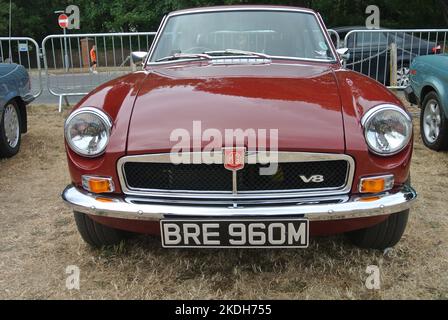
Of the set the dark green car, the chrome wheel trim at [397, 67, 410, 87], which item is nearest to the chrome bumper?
the dark green car

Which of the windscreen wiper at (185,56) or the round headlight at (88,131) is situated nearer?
the round headlight at (88,131)

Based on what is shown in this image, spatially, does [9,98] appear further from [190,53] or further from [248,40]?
[248,40]

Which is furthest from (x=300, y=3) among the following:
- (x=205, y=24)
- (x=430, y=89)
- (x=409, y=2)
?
(x=205, y=24)

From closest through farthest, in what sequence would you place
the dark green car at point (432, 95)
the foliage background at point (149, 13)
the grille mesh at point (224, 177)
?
the grille mesh at point (224, 177), the dark green car at point (432, 95), the foliage background at point (149, 13)

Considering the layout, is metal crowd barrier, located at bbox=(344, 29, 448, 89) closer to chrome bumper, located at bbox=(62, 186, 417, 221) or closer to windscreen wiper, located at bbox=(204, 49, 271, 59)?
windscreen wiper, located at bbox=(204, 49, 271, 59)

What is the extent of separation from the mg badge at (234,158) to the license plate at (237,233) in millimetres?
271

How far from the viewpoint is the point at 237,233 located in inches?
95.6

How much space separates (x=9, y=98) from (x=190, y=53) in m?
2.57

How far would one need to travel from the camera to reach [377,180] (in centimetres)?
254

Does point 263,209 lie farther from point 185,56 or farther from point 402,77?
point 402,77

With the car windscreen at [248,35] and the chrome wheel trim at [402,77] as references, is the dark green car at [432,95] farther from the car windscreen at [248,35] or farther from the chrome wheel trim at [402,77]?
the chrome wheel trim at [402,77]

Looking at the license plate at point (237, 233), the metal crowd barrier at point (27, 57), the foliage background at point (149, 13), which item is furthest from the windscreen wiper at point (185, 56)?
the foliage background at point (149, 13)

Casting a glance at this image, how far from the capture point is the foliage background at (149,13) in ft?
74.8

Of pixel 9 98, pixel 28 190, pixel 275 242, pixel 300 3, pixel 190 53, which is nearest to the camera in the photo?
pixel 275 242
